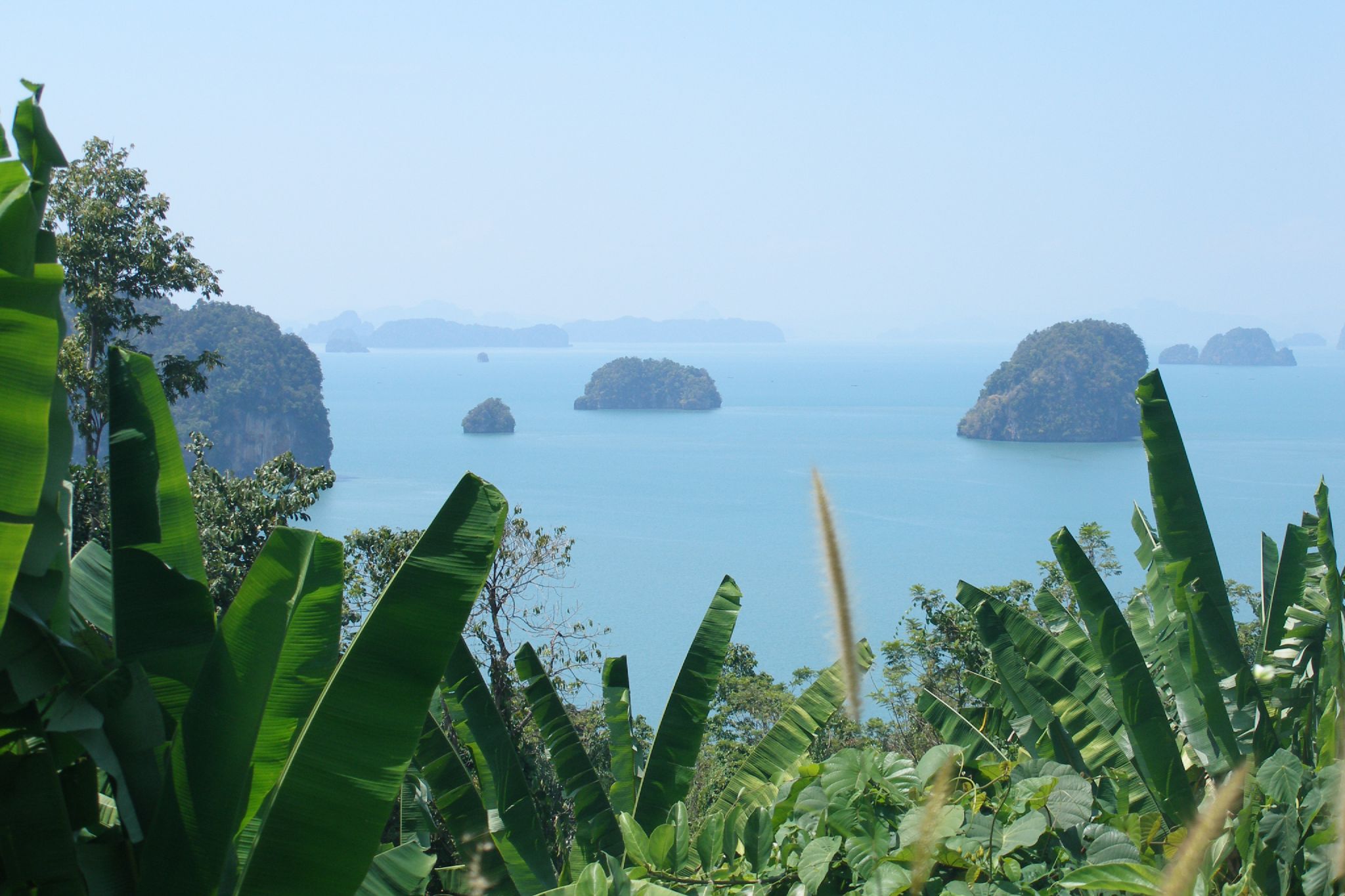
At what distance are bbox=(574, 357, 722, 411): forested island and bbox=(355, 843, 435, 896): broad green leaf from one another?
110139mm

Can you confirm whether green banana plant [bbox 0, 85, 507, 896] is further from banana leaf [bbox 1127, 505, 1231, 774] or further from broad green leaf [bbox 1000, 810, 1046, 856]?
banana leaf [bbox 1127, 505, 1231, 774]

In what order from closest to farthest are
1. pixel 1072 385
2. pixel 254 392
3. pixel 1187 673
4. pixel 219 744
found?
pixel 219 744
pixel 1187 673
pixel 254 392
pixel 1072 385

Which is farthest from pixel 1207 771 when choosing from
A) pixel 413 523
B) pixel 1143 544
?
pixel 413 523

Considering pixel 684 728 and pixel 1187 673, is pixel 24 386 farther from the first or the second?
pixel 1187 673

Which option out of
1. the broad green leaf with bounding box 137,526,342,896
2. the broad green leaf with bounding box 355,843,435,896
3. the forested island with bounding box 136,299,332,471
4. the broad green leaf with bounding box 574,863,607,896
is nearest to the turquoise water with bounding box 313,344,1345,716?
the forested island with bounding box 136,299,332,471

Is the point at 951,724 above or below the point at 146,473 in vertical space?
below

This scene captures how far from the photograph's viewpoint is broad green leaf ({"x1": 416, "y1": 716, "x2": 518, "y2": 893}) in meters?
2.76

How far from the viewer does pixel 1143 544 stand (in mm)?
3270

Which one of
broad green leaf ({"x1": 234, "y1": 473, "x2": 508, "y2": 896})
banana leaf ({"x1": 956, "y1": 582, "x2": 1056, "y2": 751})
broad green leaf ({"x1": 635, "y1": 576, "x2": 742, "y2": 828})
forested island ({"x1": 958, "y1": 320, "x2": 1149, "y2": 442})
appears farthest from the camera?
forested island ({"x1": 958, "y1": 320, "x2": 1149, "y2": 442})

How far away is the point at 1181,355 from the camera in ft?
557

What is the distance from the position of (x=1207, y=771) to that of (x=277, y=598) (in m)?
2.38

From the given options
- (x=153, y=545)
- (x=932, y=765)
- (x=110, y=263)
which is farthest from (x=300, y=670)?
(x=110, y=263)

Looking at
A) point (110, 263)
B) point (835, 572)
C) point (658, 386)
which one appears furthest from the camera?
point (658, 386)

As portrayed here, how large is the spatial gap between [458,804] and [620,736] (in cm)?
50
